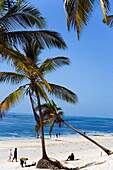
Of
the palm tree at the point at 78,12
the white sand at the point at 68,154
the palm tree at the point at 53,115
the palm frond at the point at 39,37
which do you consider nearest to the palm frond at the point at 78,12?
the palm tree at the point at 78,12

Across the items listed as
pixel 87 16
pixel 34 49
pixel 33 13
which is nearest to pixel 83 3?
pixel 87 16

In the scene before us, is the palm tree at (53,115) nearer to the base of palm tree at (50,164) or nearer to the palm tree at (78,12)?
the base of palm tree at (50,164)

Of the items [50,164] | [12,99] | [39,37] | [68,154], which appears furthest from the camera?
[68,154]

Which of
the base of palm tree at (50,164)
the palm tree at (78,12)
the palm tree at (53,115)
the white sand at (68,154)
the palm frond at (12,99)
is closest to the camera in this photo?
the palm tree at (78,12)

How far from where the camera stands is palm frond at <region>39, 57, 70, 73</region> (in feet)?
42.5

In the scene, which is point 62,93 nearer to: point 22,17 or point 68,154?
point 22,17

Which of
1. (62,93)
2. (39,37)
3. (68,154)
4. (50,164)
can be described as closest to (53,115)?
(62,93)

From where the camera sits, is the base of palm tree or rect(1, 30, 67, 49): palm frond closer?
rect(1, 30, 67, 49): palm frond

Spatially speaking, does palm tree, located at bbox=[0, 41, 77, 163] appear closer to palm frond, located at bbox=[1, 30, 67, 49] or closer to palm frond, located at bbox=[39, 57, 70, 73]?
palm frond, located at bbox=[39, 57, 70, 73]

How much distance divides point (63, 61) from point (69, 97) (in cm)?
199

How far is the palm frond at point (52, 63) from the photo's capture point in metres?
13.0

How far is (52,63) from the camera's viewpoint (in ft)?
42.8

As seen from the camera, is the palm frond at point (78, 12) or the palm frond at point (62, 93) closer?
the palm frond at point (78, 12)

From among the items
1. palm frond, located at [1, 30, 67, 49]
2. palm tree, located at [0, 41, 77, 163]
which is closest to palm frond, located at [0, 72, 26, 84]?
palm tree, located at [0, 41, 77, 163]
